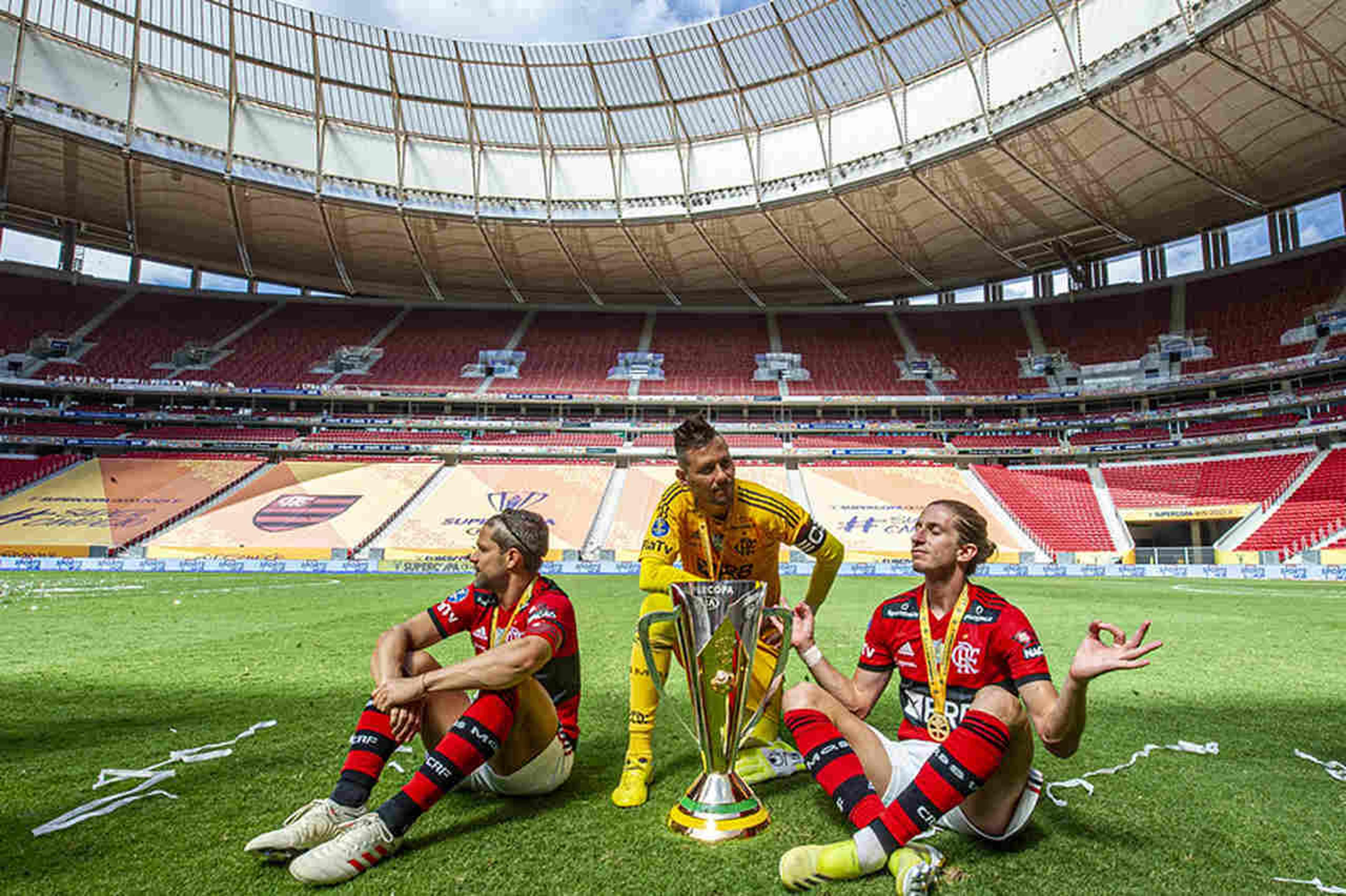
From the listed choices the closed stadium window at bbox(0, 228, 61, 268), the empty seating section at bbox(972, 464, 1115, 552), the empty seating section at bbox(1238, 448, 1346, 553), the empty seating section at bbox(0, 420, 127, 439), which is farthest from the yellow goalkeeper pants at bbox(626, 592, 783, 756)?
the closed stadium window at bbox(0, 228, 61, 268)

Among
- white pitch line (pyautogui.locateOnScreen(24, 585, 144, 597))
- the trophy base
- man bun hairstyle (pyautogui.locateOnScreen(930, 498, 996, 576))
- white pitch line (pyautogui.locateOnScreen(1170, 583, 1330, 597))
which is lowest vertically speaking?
white pitch line (pyautogui.locateOnScreen(1170, 583, 1330, 597))

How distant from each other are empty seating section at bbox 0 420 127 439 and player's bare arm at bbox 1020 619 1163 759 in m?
39.3

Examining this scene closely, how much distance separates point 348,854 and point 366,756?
0.38 metres

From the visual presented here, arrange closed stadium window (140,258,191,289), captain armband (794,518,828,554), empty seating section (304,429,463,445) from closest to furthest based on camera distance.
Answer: captain armband (794,518,828,554) → empty seating section (304,429,463,445) → closed stadium window (140,258,191,289)

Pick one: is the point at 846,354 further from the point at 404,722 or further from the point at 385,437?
the point at 404,722

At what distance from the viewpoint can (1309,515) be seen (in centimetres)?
2306

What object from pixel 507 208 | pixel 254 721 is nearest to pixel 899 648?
pixel 254 721

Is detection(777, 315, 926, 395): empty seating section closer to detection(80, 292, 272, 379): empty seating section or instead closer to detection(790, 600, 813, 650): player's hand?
detection(80, 292, 272, 379): empty seating section

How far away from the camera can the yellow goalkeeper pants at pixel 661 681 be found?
3.40 metres

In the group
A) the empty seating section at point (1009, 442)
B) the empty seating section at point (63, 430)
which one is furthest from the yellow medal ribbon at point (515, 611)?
the empty seating section at point (63, 430)

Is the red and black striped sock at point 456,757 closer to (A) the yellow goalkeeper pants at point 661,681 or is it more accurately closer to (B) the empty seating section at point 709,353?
(A) the yellow goalkeeper pants at point 661,681

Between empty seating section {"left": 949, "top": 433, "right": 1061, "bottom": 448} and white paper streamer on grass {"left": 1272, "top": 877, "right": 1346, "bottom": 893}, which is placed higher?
empty seating section {"left": 949, "top": 433, "right": 1061, "bottom": 448}

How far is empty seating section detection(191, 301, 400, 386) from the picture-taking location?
3472 centimetres

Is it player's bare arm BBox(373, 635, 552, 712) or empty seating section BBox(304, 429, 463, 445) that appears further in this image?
empty seating section BBox(304, 429, 463, 445)
